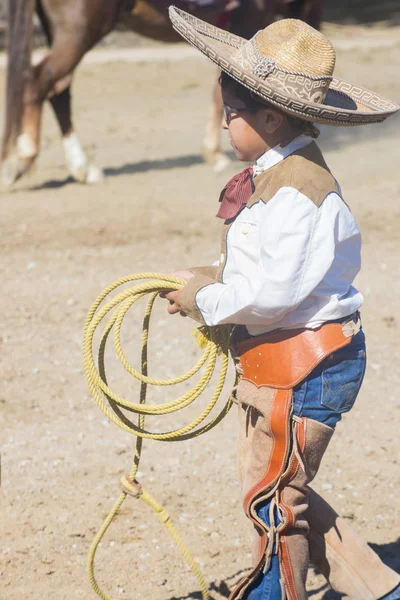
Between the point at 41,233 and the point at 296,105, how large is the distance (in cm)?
404

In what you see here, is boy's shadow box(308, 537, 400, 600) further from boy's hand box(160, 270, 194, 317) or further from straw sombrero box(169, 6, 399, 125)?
straw sombrero box(169, 6, 399, 125)

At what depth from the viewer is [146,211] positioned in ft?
21.0

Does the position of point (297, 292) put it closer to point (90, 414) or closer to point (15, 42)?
point (90, 414)

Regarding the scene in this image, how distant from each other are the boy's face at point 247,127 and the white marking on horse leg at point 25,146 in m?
4.84

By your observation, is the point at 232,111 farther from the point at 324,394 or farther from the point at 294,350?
the point at 324,394

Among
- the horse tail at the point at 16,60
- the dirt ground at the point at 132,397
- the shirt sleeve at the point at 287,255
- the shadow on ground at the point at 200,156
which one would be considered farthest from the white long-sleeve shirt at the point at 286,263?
the shadow on ground at the point at 200,156

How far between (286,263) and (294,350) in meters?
0.26

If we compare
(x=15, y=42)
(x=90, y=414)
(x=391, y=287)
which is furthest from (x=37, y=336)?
(x=15, y=42)

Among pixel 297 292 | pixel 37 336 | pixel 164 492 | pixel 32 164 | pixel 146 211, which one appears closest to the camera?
pixel 297 292

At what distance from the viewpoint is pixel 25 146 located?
22.3 feet

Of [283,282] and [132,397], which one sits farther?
[132,397]

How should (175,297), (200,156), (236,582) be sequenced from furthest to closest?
(200,156)
(236,582)
(175,297)

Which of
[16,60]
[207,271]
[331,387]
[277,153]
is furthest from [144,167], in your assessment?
[331,387]

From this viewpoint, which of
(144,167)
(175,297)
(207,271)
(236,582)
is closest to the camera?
(175,297)
